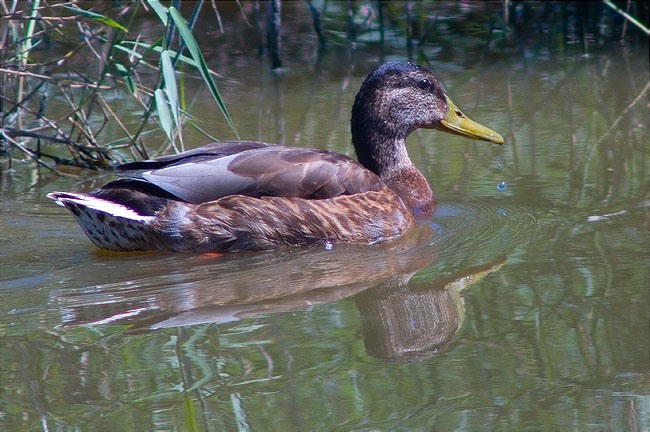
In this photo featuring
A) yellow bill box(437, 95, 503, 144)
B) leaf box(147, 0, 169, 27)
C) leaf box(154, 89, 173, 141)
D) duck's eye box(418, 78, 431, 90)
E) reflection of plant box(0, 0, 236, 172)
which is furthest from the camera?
yellow bill box(437, 95, 503, 144)

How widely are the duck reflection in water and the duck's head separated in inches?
44.0

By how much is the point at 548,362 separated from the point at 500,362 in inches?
8.0

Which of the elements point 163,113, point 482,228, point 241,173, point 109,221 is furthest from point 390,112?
point 109,221

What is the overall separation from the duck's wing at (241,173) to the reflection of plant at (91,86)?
196 millimetres

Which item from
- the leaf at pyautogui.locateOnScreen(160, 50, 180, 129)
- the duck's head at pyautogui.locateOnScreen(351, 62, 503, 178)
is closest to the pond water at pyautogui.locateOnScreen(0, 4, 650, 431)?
the duck's head at pyautogui.locateOnScreen(351, 62, 503, 178)

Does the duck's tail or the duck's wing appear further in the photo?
the duck's wing

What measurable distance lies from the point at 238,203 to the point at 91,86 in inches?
59.7

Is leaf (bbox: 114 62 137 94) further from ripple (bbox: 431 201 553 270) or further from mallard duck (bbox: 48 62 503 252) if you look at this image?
ripple (bbox: 431 201 553 270)

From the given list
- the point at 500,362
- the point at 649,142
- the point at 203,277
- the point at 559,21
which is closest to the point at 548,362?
the point at 500,362

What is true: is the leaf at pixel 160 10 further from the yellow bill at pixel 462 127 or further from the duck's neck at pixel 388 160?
the yellow bill at pixel 462 127

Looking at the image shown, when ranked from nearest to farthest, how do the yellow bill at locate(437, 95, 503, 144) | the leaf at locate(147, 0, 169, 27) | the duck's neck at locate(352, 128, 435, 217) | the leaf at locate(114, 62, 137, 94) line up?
the leaf at locate(147, 0, 169, 27) < the leaf at locate(114, 62, 137, 94) < the duck's neck at locate(352, 128, 435, 217) < the yellow bill at locate(437, 95, 503, 144)

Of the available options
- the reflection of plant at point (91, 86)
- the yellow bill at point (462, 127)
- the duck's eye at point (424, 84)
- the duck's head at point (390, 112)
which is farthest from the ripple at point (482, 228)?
the reflection of plant at point (91, 86)

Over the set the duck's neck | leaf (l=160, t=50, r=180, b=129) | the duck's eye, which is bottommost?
the duck's neck

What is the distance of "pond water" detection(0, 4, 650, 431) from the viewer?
177 inches
